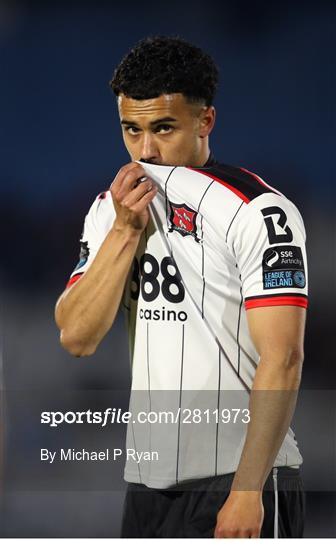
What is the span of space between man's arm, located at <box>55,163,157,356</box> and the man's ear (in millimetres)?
132

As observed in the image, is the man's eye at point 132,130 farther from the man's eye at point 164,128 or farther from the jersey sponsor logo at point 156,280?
the jersey sponsor logo at point 156,280

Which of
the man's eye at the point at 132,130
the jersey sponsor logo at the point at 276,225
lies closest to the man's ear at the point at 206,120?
the man's eye at the point at 132,130

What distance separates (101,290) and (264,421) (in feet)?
1.07

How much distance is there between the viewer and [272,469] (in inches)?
46.4

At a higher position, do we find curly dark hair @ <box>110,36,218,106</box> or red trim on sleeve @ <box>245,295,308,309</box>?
curly dark hair @ <box>110,36,218,106</box>

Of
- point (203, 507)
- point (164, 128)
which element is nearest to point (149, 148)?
point (164, 128)

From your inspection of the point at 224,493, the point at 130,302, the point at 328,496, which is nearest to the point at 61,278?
the point at 130,302

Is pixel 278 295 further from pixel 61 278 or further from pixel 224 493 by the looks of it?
pixel 61 278

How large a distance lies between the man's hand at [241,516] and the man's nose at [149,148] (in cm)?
55

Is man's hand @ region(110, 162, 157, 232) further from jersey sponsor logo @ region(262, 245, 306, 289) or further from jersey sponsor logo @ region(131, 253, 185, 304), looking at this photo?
jersey sponsor logo @ region(262, 245, 306, 289)

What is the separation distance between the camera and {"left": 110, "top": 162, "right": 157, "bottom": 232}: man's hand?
124cm

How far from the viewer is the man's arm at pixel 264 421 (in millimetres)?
1116

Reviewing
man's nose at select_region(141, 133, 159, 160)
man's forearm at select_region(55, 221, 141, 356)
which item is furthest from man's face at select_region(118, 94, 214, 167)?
man's forearm at select_region(55, 221, 141, 356)

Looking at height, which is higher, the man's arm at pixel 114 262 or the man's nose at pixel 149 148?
the man's nose at pixel 149 148
